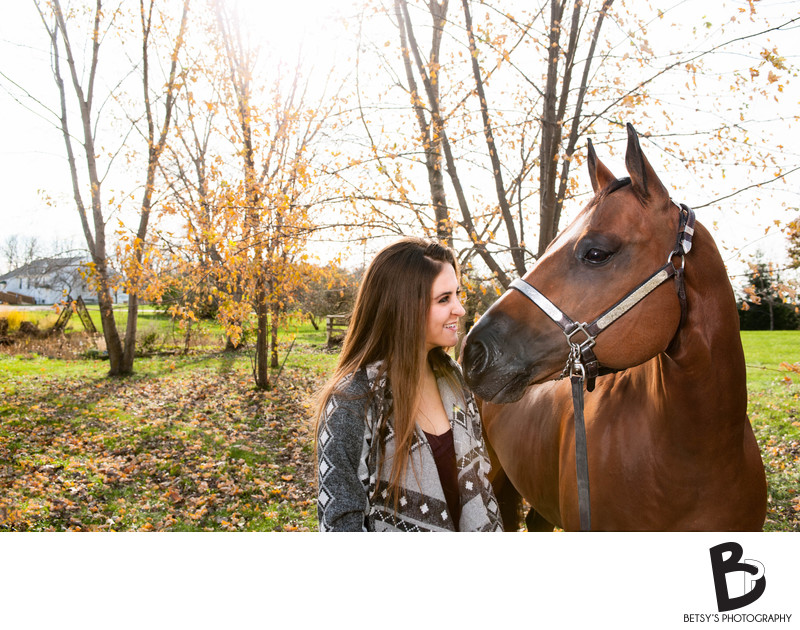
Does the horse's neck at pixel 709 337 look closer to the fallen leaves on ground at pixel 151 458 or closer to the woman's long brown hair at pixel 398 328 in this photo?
the woman's long brown hair at pixel 398 328

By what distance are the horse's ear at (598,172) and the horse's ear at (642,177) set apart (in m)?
0.20

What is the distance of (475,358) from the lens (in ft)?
5.00

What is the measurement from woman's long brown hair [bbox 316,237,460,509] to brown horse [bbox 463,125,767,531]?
0.59 ft

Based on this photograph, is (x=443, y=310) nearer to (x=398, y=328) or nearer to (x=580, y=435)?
(x=398, y=328)

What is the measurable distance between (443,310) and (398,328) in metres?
0.15

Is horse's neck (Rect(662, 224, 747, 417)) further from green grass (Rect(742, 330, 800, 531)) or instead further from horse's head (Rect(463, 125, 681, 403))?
green grass (Rect(742, 330, 800, 531))

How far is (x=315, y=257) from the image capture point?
20.5ft

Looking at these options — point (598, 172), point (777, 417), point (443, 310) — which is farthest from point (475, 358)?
point (777, 417)

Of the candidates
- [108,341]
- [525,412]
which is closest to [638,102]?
[525,412]

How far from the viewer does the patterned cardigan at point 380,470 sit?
1.35 metres

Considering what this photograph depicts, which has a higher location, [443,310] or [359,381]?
[443,310]

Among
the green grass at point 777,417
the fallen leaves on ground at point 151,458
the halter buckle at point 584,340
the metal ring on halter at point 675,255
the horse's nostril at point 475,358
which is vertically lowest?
the fallen leaves on ground at point 151,458
